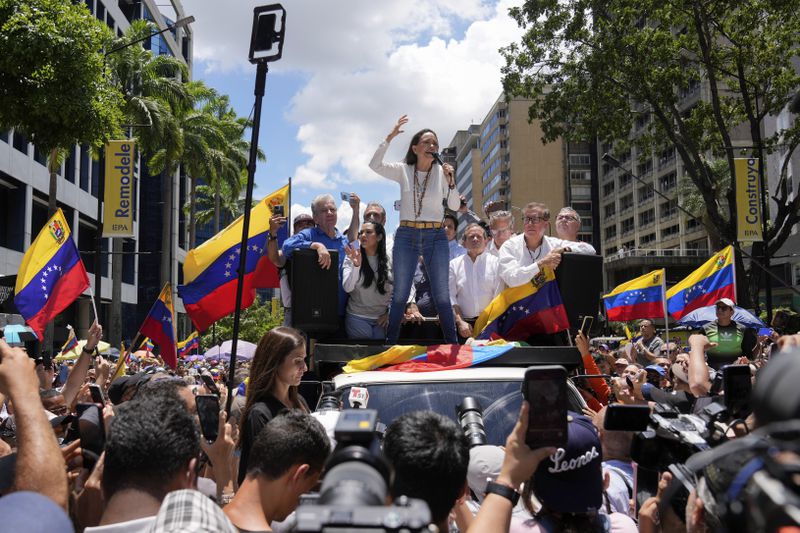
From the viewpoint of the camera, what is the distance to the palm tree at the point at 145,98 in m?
31.4

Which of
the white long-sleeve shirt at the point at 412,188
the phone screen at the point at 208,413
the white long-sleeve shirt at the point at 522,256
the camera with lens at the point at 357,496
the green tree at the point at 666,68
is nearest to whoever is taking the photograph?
the camera with lens at the point at 357,496

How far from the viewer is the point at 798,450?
50.1 inches

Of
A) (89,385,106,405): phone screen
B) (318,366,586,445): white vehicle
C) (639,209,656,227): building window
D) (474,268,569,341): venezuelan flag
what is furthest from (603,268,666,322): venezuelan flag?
(639,209,656,227): building window

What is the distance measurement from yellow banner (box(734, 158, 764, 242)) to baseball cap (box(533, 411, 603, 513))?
1643 cm

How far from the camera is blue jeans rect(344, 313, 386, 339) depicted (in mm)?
6344

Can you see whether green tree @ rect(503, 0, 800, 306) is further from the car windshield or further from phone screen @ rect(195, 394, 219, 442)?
phone screen @ rect(195, 394, 219, 442)

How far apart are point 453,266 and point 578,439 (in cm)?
411

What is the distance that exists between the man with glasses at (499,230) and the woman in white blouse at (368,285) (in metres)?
1.82

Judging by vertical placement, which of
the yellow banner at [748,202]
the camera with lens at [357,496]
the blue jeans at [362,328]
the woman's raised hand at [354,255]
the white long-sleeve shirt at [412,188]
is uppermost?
the yellow banner at [748,202]

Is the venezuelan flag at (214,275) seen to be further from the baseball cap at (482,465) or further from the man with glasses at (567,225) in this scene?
the baseball cap at (482,465)

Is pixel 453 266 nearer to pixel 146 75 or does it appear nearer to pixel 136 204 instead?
pixel 146 75

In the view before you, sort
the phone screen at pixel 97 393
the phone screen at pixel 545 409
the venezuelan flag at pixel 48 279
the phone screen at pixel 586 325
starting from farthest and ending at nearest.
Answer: the venezuelan flag at pixel 48 279 < the phone screen at pixel 586 325 < the phone screen at pixel 97 393 < the phone screen at pixel 545 409

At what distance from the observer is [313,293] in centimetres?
612

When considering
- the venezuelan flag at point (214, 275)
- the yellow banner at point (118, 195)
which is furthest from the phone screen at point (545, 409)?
the yellow banner at point (118, 195)
